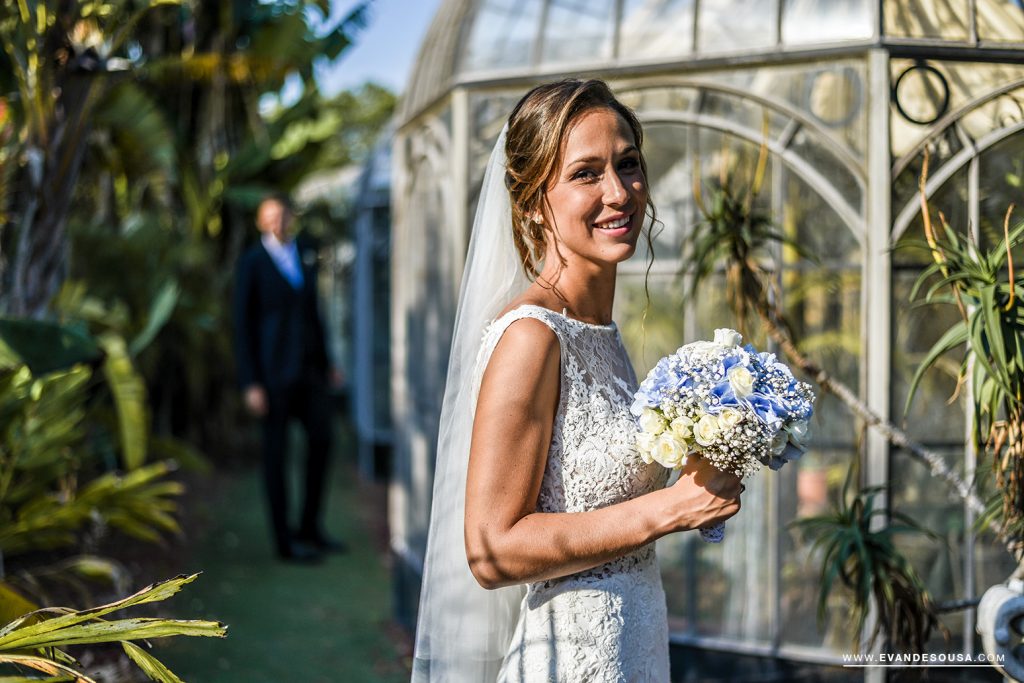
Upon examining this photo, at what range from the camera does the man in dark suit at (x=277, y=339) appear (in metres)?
6.48

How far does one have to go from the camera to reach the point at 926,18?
3906mm

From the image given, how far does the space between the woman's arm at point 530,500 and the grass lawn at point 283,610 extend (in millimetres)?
3208

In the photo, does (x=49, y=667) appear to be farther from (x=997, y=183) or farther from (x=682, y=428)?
(x=997, y=183)

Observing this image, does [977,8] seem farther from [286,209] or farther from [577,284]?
[286,209]

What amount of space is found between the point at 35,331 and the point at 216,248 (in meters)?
6.91

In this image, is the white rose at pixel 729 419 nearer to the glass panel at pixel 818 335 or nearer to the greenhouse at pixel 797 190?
the greenhouse at pixel 797 190

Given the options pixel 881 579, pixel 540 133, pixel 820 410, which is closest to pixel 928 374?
pixel 820 410

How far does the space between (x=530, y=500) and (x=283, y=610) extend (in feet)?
14.0

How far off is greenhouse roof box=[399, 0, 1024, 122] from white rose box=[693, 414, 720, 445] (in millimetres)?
2713

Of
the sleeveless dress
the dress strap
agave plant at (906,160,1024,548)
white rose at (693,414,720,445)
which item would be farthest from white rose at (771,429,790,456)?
agave plant at (906,160,1024,548)

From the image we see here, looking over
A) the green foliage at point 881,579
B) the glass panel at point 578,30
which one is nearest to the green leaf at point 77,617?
the green foliage at point 881,579

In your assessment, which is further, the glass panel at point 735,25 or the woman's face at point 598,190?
the glass panel at point 735,25

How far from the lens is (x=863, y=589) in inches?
128

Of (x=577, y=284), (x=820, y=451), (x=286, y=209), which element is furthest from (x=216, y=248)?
(x=577, y=284)
